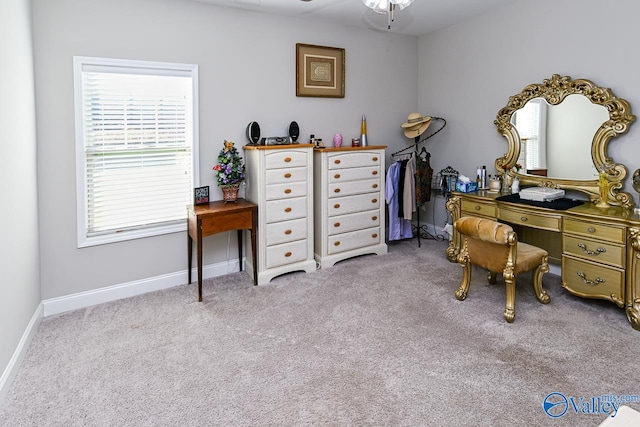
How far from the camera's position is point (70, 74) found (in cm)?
314

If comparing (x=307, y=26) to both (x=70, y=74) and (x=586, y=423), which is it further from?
(x=586, y=423)

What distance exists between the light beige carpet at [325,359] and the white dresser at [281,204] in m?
0.38

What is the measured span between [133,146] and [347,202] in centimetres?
216

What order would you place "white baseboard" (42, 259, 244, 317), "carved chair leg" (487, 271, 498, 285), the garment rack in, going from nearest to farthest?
"white baseboard" (42, 259, 244, 317), "carved chair leg" (487, 271, 498, 285), the garment rack

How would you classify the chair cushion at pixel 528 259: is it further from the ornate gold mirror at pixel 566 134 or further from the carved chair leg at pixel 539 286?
the ornate gold mirror at pixel 566 134

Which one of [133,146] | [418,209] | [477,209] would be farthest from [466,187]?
[133,146]

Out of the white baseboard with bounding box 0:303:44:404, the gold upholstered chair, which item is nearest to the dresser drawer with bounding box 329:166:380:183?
the gold upholstered chair

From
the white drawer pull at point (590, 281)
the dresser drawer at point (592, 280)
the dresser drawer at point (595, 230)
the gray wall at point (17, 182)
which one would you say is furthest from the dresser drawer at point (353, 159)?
the gray wall at point (17, 182)

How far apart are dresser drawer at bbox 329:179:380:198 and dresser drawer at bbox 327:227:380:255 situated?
0.44 m

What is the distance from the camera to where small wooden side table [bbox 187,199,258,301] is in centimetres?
338

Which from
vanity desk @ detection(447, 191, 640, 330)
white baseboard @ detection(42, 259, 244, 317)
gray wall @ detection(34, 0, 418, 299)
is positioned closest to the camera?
vanity desk @ detection(447, 191, 640, 330)

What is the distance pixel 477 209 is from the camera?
4.01 meters

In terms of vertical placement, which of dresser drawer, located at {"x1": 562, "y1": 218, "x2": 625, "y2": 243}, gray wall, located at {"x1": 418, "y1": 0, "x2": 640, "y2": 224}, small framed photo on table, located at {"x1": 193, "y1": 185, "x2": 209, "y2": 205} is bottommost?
dresser drawer, located at {"x1": 562, "y1": 218, "x2": 625, "y2": 243}

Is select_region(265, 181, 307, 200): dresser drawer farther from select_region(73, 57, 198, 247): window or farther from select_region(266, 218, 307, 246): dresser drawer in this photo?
select_region(73, 57, 198, 247): window
